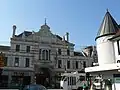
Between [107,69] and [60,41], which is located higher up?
[60,41]

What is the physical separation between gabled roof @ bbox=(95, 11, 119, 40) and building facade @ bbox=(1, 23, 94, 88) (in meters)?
19.1

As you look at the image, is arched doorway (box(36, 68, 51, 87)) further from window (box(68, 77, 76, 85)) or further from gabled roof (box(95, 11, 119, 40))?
gabled roof (box(95, 11, 119, 40))

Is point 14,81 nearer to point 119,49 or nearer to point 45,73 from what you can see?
point 45,73

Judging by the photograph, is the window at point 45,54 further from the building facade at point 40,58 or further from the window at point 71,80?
the window at point 71,80

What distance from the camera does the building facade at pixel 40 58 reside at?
1646 inches

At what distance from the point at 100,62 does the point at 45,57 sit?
24519mm

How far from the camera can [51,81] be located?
145ft

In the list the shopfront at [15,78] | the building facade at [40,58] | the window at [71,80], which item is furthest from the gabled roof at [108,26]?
the shopfront at [15,78]

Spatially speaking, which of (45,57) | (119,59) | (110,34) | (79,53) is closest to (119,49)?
(119,59)

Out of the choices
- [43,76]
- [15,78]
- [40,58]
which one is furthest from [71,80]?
[15,78]

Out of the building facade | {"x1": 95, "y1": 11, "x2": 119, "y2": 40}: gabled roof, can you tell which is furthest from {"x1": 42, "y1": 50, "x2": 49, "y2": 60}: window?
{"x1": 95, "y1": 11, "x2": 119, "y2": 40}: gabled roof

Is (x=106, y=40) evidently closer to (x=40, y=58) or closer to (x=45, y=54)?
(x=40, y=58)

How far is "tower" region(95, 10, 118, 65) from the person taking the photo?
68.4 feet

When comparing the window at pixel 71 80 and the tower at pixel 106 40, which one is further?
the window at pixel 71 80
